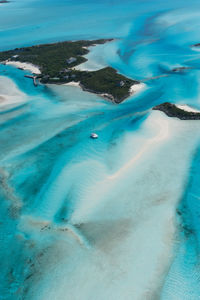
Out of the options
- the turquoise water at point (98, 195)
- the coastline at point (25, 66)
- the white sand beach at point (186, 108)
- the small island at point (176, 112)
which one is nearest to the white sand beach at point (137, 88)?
the turquoise water at point (98, 195)

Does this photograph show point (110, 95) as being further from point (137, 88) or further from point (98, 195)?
point (98, 195)

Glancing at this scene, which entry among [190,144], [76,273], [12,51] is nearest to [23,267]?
[76,273]

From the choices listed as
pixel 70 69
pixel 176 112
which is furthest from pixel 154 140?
pixel 70 69

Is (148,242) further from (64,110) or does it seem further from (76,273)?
(64,110)

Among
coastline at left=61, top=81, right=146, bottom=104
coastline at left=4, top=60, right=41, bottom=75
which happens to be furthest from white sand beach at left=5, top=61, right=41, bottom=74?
coastline at left=61, top=81, right=146, bottom=104

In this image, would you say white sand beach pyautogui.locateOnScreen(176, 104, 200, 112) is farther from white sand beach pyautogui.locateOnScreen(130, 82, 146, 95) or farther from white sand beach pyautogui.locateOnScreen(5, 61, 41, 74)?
white sand beach pyautogui.locateOnScreen(5, 61, 41, 74)
